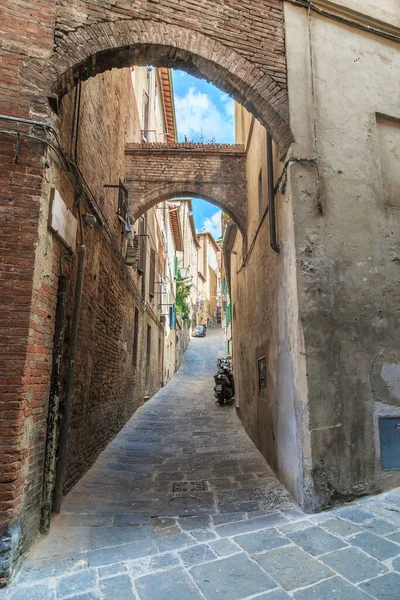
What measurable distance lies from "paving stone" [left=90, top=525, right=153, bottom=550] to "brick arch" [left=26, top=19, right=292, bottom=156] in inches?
157

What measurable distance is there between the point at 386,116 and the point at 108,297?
16.3 feet

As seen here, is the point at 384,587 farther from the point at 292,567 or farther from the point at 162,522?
the point at 162,522

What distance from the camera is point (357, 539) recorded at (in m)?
3.08

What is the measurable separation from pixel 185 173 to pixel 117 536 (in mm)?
8045

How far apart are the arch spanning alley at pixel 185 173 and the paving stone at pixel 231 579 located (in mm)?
7482

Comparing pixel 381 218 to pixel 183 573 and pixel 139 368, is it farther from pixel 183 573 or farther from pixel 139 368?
pixel 139 368

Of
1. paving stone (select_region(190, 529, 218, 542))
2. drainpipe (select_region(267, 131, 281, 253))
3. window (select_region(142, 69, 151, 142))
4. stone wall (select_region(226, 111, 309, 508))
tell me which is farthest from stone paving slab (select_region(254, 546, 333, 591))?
window (select_region(142, 69, 151, 142))

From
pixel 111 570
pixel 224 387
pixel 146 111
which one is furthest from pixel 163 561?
pixel 146 111

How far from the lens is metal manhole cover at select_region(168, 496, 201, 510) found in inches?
162

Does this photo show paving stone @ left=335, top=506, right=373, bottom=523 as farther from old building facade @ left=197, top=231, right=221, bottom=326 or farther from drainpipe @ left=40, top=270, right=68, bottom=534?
old building facade @ left=197, top=231, right=221, bottom=326

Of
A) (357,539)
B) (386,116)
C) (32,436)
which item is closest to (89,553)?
(32,436)

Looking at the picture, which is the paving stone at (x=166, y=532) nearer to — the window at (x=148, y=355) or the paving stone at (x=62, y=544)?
the paving stone at (x=62, y=544)

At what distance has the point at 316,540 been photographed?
314 cm

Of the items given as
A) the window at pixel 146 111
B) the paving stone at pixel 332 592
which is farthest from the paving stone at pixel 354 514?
the window at pixel 146 111
